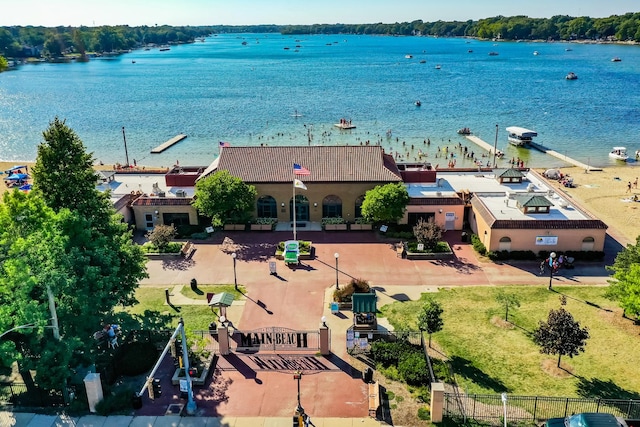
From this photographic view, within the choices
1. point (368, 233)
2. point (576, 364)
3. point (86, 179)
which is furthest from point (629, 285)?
point (86, 179)

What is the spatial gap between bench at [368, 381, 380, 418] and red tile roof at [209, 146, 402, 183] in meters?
23.7

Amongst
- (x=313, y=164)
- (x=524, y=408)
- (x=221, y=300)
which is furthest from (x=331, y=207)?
(x=524, y=408)

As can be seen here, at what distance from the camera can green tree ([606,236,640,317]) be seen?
93.3 ft

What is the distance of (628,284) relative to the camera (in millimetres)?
29375

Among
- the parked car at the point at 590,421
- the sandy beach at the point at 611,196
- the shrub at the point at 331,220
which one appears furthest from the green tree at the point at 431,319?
the sandy beach at the point at 611,196

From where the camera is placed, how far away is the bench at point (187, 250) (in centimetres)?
4200

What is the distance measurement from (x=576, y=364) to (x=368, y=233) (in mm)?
21148

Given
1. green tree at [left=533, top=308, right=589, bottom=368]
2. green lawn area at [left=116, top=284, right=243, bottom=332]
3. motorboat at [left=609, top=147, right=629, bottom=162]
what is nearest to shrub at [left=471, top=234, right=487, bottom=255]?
green tree at [left=533, top=308, right=589, bottom=368]

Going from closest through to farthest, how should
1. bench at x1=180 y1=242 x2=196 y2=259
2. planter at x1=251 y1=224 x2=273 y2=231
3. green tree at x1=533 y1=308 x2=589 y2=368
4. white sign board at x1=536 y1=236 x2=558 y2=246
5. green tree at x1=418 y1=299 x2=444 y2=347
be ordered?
green tree at x1=533 y1=308 x2=589 y2=368 → green tree at x1=418 y1=299 x2=444 y2=347 → white sign board at x1=536 y1=236 x2=558 y2=246 → bench at x1=180 y1=242 x2=196 y2=259 → planter at x1=251 y1=224 x2=273 y2=231

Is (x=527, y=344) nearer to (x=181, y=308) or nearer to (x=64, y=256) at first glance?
(x=181, y=308)

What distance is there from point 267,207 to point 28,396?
25.9 meters

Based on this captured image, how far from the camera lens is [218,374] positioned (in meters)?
27.3

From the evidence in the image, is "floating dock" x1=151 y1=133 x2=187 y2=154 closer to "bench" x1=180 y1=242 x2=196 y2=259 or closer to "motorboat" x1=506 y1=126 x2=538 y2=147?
"bench" x1=180 y1=242 x2=196 y2=259

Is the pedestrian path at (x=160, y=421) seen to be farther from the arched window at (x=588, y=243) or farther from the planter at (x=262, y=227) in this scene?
the arched window at (x=588, y=243)
